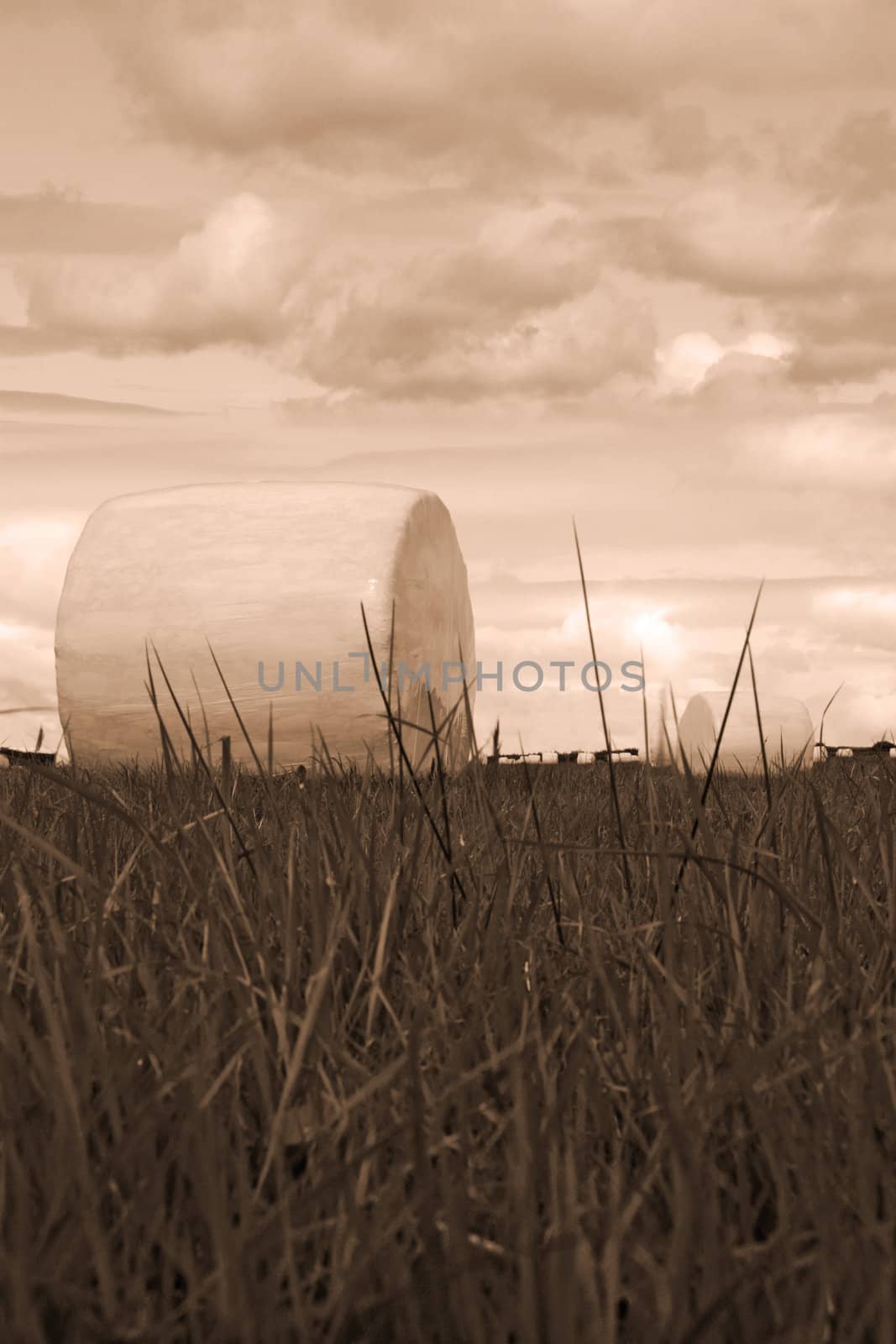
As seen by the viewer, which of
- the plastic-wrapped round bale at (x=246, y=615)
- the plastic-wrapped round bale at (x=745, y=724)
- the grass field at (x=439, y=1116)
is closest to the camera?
the grass field at (x=439, y=1116)

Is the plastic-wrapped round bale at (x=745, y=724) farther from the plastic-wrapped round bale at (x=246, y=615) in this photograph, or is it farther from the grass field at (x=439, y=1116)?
the grass field at (x=439, y=1116)

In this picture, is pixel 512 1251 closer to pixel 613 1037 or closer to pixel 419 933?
pixel 613 1037

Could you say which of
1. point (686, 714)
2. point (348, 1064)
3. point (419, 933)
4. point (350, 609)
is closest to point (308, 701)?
point (350, 609)

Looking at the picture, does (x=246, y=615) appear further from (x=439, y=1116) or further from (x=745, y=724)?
(x=439, y=1116)

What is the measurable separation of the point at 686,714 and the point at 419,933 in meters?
6.89

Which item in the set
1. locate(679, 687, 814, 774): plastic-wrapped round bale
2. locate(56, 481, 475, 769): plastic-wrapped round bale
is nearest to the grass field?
locate(56, 481, 475, 769): plastic-wrapped round bale

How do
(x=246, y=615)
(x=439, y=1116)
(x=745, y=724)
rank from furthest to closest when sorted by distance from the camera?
(x=745, y=724)
(x=246, y=615)
(x=439, y=1116)

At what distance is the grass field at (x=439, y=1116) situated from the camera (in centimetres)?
64

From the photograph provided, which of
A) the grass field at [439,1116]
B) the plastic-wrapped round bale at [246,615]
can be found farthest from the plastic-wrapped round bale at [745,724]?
the grass field at [439,1116]

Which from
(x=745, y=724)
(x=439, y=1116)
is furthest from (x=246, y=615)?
(x=439, y=1116)

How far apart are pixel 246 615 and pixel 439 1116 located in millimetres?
4443

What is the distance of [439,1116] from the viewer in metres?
0.83

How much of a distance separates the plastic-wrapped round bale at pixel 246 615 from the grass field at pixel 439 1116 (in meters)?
3.75

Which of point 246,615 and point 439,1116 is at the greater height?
point 246,615
